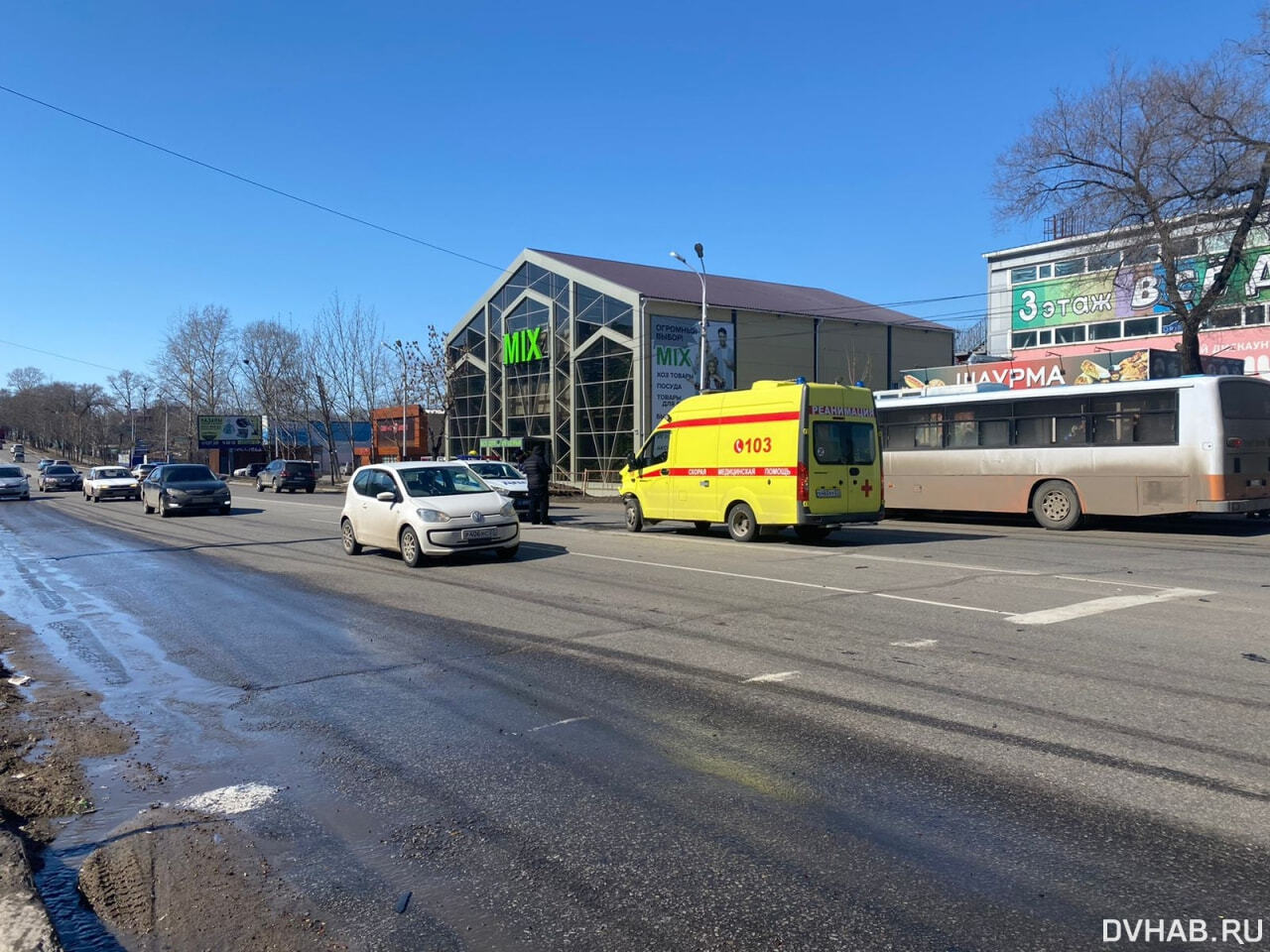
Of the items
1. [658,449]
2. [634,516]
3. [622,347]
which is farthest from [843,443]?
[622,347]

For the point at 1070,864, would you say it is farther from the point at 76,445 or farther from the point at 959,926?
the point at 76,445

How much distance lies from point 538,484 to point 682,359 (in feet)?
67.1

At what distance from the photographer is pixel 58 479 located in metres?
46.6

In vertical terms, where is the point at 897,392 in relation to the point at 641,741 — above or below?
above

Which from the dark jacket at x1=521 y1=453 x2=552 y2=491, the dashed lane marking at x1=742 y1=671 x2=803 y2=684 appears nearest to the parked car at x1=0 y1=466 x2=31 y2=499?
the dark jacket at x1=521 y1=453 x2=552 y2=491

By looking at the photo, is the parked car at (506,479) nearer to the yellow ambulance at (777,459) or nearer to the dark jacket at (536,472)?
the dark jacket at (536,472)

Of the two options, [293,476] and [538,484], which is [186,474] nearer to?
[538,484]

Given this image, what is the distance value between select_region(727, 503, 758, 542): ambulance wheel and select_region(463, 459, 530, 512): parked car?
6.80 meters

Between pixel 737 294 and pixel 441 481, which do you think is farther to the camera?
pixel 737 294

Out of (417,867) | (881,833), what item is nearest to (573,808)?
(417,867)

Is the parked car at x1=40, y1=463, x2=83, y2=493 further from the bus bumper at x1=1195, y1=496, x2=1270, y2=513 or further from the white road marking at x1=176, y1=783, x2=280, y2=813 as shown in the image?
the bus bumper at x1=1195, y1=496, x2=1270, y2=513

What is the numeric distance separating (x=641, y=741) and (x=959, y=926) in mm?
2381

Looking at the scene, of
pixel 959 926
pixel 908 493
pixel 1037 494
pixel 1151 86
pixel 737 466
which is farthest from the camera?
pixel 1151 86

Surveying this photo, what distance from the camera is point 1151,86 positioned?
2256 cm
